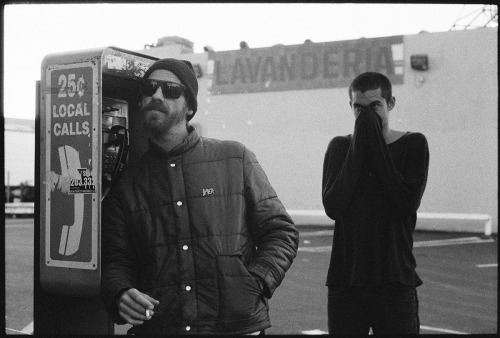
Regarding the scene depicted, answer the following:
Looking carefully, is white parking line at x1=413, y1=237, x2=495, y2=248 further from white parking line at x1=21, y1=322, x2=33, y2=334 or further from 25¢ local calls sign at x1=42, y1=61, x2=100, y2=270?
25¢ local calls sign at x1=42, y1=61, x2=100, y2=270

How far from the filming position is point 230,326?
204 centimetres

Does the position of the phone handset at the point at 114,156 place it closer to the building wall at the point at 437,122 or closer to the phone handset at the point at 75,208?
the phone handset at the point at 75,208

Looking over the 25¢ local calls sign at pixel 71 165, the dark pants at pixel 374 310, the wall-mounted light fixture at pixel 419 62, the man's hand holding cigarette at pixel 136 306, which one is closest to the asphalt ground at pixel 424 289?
the 25¢ local calls sign at pixel 71 165

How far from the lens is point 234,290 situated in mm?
2055

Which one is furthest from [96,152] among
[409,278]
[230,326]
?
[409,278]

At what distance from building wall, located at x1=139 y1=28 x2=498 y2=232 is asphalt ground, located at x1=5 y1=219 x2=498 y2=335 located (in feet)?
3.86

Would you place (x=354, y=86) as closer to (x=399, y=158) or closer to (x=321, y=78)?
(x=399, y=158)

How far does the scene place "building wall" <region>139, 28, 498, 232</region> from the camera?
12484 mm

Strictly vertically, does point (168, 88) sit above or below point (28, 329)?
above

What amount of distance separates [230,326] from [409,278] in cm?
77

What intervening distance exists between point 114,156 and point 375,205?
1205mm

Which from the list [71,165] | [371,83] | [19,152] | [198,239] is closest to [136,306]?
[198,239]

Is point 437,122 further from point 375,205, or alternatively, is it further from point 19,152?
point 19,152

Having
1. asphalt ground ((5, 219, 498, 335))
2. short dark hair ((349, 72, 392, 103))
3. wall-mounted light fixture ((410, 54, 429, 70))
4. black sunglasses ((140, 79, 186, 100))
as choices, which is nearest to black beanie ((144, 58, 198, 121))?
black sunglasses ((140, 79, 186, 100))
